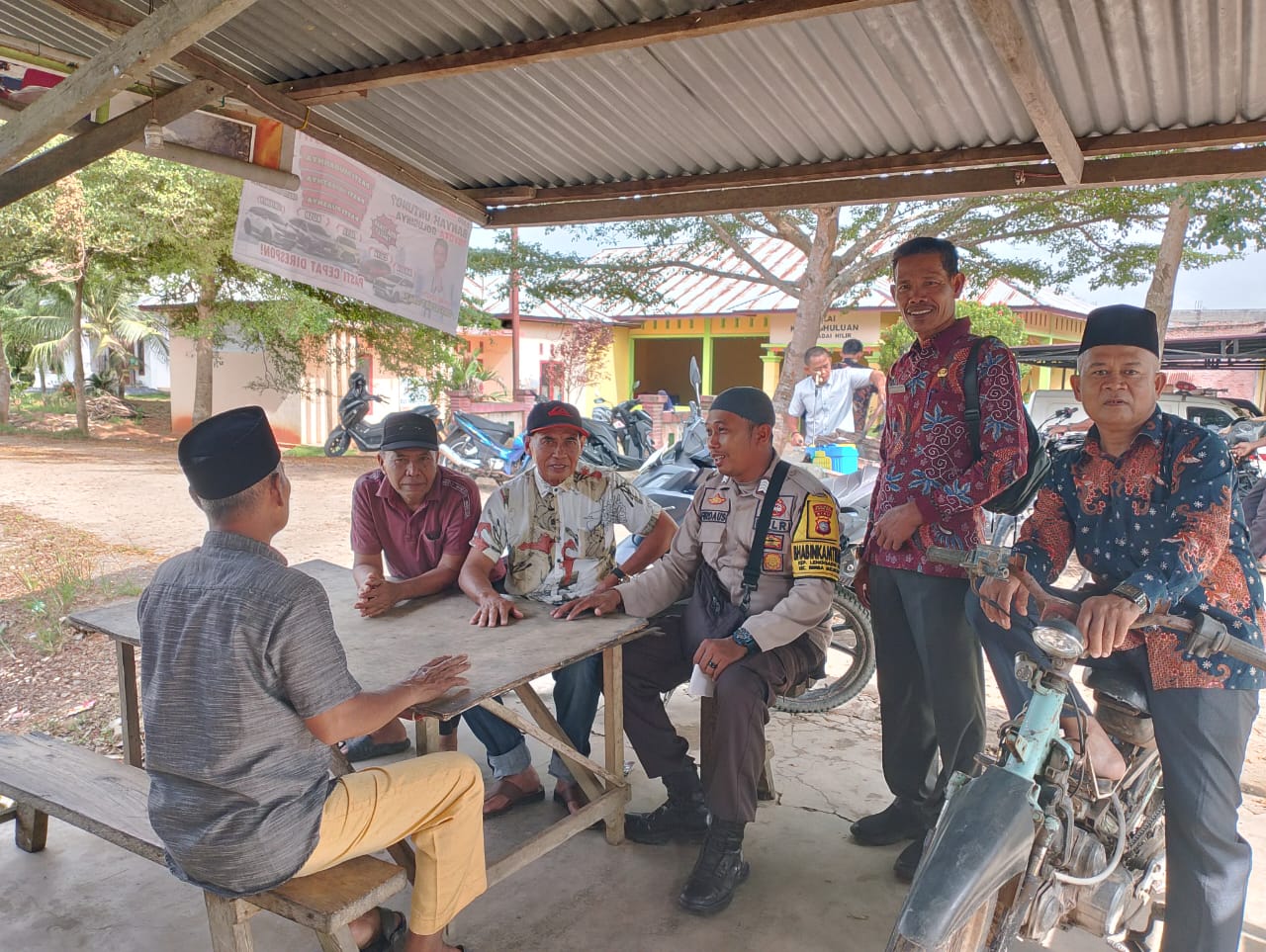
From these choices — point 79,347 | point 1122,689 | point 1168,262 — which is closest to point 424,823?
point 1122,689

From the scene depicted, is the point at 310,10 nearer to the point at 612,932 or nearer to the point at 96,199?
the point at 612,932

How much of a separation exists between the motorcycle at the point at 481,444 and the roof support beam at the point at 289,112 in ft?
24.9

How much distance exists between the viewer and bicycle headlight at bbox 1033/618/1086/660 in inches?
72.7

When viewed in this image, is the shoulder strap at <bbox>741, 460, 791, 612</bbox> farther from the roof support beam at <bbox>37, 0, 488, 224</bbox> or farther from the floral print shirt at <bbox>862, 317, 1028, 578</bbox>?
the roof support beam at <bbox>37, 0, 488, 224</bbox>

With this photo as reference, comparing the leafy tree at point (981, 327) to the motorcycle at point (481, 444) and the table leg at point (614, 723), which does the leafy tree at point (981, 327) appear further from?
the table leg at point (614, 723)

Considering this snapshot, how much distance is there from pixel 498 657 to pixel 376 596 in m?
0.76

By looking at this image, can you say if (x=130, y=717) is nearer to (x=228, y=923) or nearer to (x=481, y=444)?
(x=228, y=923)

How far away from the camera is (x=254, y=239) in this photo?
348 cm

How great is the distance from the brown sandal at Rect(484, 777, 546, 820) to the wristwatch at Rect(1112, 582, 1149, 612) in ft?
7.58

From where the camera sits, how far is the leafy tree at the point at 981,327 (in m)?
12.9

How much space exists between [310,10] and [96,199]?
1277 cm

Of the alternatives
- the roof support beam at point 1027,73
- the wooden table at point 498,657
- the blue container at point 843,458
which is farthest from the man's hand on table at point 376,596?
the blue container at point 843,458

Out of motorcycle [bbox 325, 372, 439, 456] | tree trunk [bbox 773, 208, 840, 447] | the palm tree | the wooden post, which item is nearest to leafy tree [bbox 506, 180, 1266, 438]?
tree trunk [bbox 773, 208, 840, 447]

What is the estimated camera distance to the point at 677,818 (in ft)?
10.5
